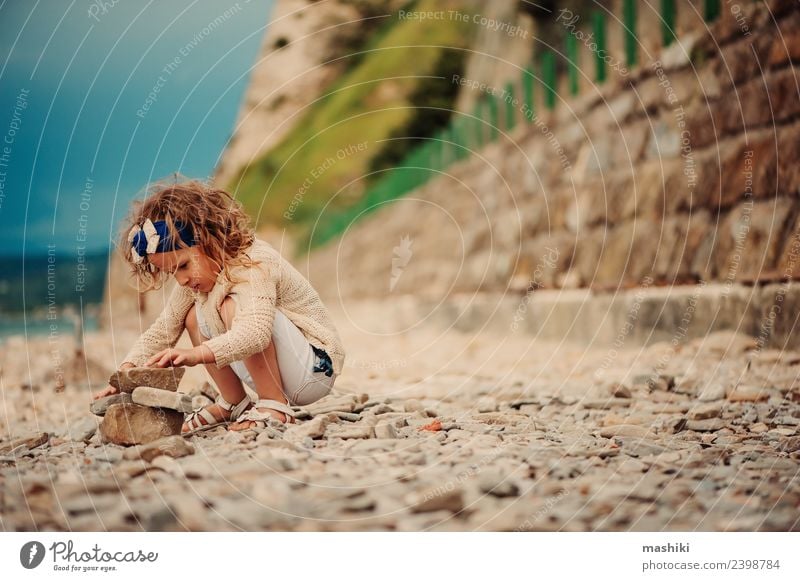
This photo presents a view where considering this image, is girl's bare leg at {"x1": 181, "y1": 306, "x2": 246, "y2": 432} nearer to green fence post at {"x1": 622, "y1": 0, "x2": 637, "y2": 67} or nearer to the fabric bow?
the fabric bow

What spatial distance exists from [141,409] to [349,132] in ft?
25.7

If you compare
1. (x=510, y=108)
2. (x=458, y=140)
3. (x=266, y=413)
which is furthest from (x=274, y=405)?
(x=458, y=140)

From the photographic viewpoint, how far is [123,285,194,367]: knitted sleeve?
7.61 ft

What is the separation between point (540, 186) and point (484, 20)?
3.51m

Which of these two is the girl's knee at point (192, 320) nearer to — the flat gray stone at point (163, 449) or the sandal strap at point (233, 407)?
the sandal strap at point (233, 407)

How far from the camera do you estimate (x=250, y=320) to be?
2.14 meters

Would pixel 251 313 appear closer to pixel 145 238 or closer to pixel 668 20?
pixel 145 238

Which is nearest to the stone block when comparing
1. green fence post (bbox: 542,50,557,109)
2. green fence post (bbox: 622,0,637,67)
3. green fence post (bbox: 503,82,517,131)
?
green fence post (bbox: 622,0,637,67)

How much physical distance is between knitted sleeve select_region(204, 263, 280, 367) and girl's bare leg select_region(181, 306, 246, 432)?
0.16 m

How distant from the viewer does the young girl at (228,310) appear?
7.09 feet

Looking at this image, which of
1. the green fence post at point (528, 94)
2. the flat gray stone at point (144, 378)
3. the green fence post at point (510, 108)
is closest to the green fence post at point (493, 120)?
the green fence post at point (510, 108)

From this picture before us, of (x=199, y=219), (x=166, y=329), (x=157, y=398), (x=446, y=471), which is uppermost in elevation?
(x=199, y=219)
